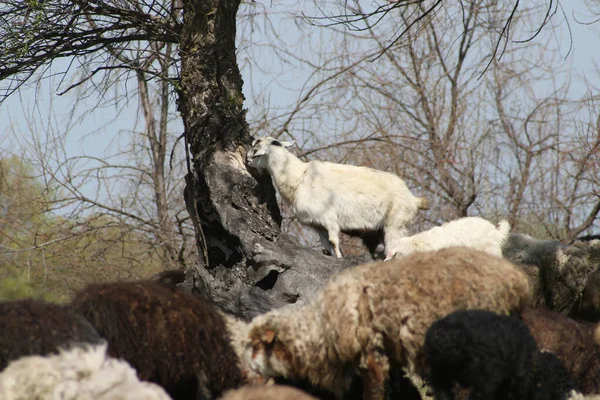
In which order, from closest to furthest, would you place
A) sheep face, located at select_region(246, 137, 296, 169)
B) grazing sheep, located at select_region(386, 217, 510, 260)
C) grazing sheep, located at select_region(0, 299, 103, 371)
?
grazing sheep, located at select_region(0, 299, 103, 371) → grazing sheep, located at select_region(386, 217, 510, 260) → sheep face, located at select_region(246, 137, 296, 169)

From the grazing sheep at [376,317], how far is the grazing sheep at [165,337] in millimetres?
260

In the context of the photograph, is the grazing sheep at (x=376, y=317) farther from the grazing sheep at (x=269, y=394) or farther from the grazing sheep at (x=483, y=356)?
the grazing sheep at (x=269, y=394)

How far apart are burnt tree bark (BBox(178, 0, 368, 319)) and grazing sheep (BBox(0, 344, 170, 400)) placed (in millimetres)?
3577

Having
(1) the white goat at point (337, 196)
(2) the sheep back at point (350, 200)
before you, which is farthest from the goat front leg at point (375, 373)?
(2) the sheep back at point (350, 200)

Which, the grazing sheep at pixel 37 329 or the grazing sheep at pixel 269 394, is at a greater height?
the grazing sheep at pixel 37 329

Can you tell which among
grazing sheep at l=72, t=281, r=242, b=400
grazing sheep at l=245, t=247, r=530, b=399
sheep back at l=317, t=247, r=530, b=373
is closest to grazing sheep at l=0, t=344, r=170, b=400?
grazing sheep at l=72, t=281, r=242, b=400

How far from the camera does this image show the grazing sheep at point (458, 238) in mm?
9523

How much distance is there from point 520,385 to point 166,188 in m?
10.9

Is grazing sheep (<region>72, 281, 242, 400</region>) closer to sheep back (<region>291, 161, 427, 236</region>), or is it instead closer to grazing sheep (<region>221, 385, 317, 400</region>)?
grazing sheep (<region>221, 385, 317, 400</region>)

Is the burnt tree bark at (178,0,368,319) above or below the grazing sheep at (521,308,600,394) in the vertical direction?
above

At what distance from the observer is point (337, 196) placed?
10102 mm

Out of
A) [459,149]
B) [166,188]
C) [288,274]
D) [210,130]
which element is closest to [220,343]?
[288,274]

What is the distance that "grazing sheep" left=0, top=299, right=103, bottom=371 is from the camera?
5152 millimetres

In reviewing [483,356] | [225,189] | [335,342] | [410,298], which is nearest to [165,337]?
[335,342]
